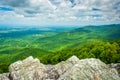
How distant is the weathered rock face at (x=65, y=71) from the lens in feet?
88.9

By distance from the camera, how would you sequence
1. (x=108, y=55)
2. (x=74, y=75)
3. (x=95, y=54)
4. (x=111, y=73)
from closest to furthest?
(x=74, y=75), (x=111, y=73), (x=108, y=55), (x=95, y=54)

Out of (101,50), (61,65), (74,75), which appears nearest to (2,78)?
(61,65)

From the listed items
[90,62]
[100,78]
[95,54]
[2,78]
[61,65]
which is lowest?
[95,54]

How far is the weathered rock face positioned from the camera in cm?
2711

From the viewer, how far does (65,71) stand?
41.5 meters

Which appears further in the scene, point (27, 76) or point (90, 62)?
point (27, 76)

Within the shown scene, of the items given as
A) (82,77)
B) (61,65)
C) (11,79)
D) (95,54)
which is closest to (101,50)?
(95,54)

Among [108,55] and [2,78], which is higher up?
[2,78]

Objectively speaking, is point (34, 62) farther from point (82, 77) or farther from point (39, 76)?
point (82, 77)

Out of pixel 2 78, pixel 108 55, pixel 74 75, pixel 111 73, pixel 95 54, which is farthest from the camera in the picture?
pixel 95 54

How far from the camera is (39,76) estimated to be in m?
39.0

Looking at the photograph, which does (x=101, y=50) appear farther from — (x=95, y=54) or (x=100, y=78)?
(x=100, y=78)

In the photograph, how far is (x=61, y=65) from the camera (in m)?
45.4

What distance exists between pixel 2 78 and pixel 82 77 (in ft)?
78.1
